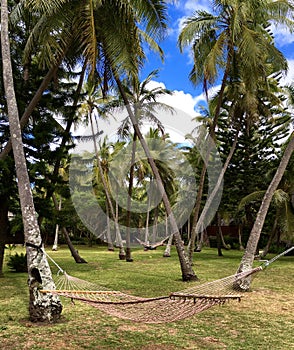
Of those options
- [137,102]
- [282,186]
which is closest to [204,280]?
[137,102]

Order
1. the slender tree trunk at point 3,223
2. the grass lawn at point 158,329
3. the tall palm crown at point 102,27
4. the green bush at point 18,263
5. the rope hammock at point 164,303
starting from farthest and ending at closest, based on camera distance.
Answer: the green bush at point 18,263 < the slender tree trunk at point 3,223 < the tall palm crown at point 102,27 < the grass lawn at point 158,329 < the rope hammock at point 164,303

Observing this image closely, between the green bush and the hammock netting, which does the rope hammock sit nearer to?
the hammock netting

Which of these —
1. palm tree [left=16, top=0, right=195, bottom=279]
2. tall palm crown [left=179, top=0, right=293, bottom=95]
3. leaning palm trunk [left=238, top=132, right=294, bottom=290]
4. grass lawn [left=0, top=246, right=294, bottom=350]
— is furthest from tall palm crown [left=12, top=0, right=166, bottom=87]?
grass lawn [left=0, top=246, right=294, bottom=350]

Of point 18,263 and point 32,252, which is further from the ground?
point 32,252

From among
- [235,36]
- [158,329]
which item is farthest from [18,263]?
[235,36]

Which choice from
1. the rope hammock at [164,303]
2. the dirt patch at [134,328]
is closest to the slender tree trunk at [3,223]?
the dirt patch at [134,328]

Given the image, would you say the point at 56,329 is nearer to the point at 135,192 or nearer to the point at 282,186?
the point at 282,186

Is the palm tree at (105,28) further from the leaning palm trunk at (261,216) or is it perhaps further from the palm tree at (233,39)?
the leaning palm trunk at (261,216)

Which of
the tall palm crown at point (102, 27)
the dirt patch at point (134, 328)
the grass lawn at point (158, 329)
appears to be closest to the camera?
the grass lawn at point (158, 329)

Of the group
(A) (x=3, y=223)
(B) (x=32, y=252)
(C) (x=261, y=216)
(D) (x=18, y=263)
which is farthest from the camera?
(D) (x=18, y=263)

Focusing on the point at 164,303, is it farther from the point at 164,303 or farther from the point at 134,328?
the point at 134,328

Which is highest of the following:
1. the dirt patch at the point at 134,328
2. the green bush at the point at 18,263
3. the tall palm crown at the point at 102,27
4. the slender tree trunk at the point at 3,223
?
the tall palm crown at the point at 102,27

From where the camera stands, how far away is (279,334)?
12.5ft

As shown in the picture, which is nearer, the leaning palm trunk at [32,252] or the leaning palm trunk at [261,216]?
the leaning palm trunk at [32,252]
